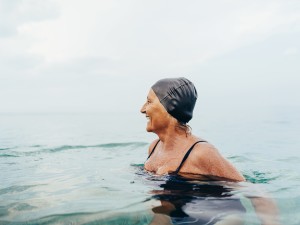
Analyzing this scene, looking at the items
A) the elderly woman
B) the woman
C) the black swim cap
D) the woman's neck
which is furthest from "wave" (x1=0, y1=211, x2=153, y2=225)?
the black swim cap

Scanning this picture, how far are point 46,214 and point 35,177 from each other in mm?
2519

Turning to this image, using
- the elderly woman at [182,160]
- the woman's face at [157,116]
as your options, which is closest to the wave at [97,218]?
the elderly woman at [182,160]

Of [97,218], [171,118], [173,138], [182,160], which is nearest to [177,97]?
[171,118]

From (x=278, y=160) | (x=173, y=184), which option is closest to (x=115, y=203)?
(x=173, y=184)

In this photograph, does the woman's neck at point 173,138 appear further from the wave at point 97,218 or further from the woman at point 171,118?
the wave at point 97,218

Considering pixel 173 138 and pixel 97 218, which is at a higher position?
pixel 173 138

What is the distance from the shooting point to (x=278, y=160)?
9109mm

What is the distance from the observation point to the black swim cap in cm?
438

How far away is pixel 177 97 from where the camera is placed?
14.4 feet

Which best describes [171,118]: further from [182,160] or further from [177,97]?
[182,160]

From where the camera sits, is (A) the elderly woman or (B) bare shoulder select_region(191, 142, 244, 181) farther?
(B) bare shoulder select_region(191, 142, 244, 181)

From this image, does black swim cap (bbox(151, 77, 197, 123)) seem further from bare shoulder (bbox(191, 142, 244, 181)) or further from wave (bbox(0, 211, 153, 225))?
wave (bbox(0, 211, 153, 225))

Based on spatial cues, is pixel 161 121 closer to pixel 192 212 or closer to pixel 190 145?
pixel 190 145

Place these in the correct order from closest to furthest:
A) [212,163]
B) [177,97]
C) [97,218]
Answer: [97,218], [212,163], [177,97]
